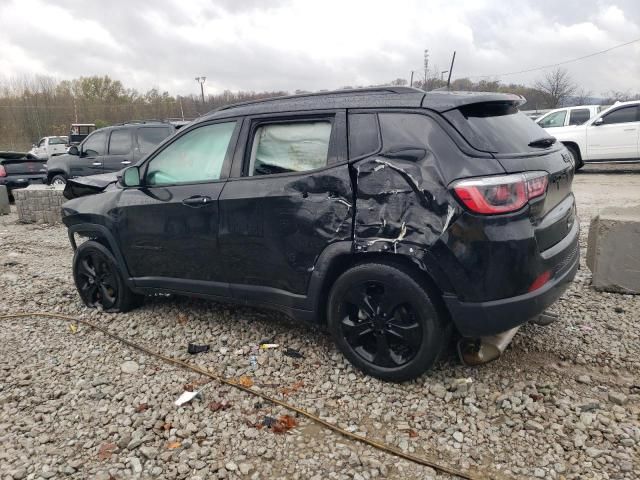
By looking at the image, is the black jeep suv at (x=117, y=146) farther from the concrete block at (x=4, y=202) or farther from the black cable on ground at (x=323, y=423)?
the black cable on ground at (x=323, y=423)

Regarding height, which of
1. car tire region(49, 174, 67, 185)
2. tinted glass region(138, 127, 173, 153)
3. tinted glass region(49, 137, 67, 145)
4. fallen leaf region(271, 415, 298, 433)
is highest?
tinted glass region(49, 137, 67, 145)

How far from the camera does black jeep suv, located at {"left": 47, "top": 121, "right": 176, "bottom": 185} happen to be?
10688mm

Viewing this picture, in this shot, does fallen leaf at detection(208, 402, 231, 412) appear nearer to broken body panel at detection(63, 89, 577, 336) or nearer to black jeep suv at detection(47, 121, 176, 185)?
broken body panel at detection(63, 89, 577, 336)

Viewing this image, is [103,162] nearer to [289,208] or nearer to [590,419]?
[289,208]

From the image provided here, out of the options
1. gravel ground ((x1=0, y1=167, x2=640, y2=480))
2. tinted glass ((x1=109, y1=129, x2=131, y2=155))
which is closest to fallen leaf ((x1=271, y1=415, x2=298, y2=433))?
gravel ground ((x1=0, y1=167, x2=640, y2=480))

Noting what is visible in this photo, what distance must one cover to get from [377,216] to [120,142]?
9.59m

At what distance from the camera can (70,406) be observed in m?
3.10

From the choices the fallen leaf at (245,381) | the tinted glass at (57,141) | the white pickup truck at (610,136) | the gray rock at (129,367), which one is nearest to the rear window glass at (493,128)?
the fallen leaf at (245,381)

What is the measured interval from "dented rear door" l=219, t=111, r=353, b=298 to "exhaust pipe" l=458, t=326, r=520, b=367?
3.65 feet

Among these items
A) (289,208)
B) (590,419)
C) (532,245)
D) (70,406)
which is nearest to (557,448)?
(590,419)

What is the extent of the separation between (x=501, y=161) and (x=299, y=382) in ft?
6.14

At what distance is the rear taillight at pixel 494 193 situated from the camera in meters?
2.62

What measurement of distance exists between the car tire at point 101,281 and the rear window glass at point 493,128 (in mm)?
3245

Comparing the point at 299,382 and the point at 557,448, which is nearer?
the point at 557,448
